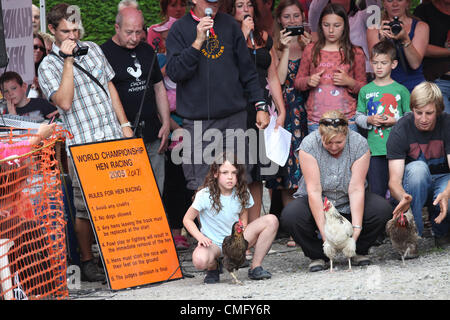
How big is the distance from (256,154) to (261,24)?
1270 millimetres

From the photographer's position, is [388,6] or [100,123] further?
[388,6]

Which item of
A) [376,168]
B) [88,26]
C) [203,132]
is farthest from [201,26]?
[88,26]

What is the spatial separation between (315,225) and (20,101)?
3.19m

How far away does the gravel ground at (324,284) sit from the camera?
228 inches

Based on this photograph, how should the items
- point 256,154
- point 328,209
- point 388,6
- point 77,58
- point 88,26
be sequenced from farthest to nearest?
point 88,26, point 388,6, point 256,154, point 77,58, point 328,209

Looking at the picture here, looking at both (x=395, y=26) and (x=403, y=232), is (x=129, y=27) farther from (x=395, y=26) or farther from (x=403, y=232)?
(x=403, y=232)

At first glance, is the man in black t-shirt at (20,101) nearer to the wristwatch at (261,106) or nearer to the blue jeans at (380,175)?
the wristwatch at (261,106)

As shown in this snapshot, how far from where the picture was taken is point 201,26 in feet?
22.5

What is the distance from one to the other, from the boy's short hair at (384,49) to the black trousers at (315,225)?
1527 millimetres

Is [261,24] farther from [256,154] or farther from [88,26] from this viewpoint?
[88,26]

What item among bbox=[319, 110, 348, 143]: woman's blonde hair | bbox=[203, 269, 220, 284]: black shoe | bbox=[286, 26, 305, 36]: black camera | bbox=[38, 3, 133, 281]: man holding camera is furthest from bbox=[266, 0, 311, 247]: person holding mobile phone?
bbox=[38, 3, 133, 281]: man holding camera

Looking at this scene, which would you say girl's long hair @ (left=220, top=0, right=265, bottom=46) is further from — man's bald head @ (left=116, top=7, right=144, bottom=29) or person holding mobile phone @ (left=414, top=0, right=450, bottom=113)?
person holding mobile phone @ (left=414, top=0, right=450, bottom=113)

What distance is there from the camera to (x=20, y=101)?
826 centimetres

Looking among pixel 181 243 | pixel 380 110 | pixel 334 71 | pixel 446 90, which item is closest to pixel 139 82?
pixel 181 243
